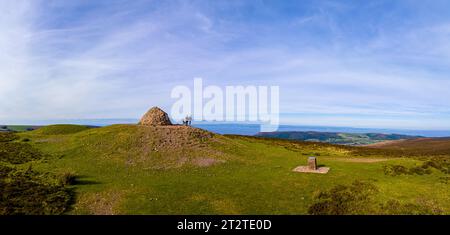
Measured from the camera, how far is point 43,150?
46.3 meters

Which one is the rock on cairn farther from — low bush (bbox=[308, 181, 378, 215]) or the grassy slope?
low bush (bbox=[308, 181, 378, 215])

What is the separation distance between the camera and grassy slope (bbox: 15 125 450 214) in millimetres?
25016

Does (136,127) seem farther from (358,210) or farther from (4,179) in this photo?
(358,210)

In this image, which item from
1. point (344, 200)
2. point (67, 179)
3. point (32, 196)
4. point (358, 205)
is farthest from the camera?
point (67, 179)

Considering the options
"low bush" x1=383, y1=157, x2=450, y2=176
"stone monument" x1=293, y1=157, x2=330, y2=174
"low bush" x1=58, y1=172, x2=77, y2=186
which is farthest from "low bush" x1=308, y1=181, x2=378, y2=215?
"low bush" x1=58, y1=172, x2=77, y2=186

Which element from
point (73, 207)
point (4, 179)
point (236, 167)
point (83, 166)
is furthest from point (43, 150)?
point (236, 167)

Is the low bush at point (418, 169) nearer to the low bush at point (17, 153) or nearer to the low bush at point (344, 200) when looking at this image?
the low bush at point (344, 200)

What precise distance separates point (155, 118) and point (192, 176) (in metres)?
27.6

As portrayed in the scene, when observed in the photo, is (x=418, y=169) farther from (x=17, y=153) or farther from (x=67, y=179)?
(x=17, y=153)

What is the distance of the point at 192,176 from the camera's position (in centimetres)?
3409

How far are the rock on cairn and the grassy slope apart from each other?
5.01 meters

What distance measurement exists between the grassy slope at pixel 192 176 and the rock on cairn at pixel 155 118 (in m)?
5.01

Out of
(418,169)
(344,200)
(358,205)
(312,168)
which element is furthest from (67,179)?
(418,169)
